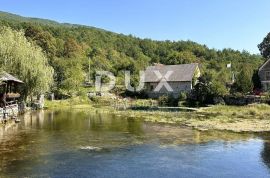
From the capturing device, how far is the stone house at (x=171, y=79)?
75438 millimetres

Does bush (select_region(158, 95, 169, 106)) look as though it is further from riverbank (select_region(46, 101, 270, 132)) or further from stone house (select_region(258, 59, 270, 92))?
stone house (select_region(258, 59, 270, 92))

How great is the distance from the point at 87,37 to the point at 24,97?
11246 cm

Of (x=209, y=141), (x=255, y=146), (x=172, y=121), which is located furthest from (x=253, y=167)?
(x=172, y=121)

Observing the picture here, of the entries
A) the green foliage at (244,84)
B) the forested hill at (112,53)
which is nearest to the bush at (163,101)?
the forested hill at (112,53)

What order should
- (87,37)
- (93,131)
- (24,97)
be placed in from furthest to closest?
(87,37) < (24,97) < (93,131)

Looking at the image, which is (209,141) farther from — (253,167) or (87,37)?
(87,37)

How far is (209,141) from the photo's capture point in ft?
92.3

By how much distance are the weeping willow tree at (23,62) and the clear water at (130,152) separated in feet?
54.6

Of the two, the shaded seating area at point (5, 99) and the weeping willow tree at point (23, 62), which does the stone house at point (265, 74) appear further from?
the shaded seating area at point (5, 99)

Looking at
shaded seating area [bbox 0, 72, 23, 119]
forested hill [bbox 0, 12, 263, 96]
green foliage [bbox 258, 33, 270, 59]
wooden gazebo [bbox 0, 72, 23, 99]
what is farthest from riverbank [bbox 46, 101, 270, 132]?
green foliage [bbox 258, 33, 270, 59]

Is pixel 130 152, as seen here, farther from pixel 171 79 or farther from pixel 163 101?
pixel 171 79

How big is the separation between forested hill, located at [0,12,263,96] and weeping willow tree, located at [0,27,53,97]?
18277 millimetres

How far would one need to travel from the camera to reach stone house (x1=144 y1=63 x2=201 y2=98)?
247 ft

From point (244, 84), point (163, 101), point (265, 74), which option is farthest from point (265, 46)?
point (163, 101)
